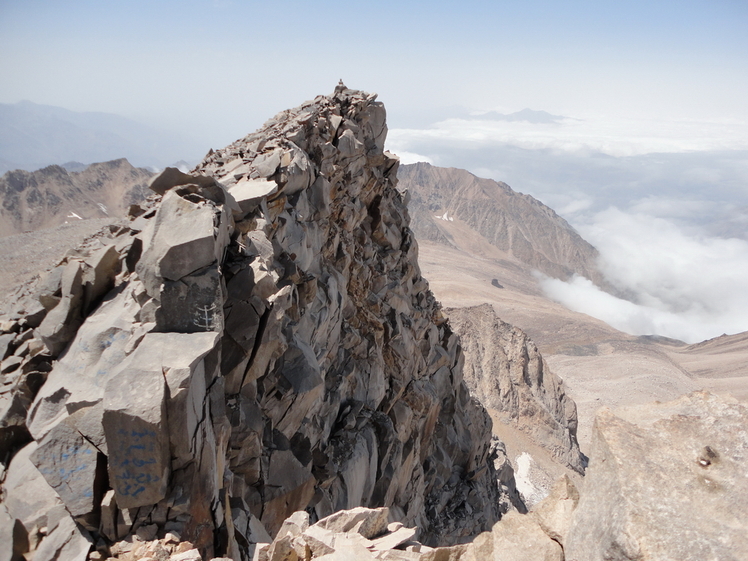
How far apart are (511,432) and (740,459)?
163ft

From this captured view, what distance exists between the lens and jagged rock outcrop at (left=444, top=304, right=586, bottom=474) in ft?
180

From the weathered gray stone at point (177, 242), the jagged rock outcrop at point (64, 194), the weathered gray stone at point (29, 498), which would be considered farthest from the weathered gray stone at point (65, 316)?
the jagged rock outcrop at point (64, 194)

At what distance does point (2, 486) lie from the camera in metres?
8.23

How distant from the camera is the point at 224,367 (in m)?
11.6

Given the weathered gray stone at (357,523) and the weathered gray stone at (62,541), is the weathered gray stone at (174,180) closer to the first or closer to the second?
the weathered gray stone at (62,541)

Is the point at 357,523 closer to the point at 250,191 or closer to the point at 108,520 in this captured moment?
the point at 108,520

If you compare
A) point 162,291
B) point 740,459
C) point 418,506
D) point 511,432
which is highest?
point 162,291

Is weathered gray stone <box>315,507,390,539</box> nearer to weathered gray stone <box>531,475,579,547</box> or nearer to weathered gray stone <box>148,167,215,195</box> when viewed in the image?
weathered gray stone <box>531,475,579,547</box>

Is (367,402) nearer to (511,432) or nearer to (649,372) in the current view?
(511,432)

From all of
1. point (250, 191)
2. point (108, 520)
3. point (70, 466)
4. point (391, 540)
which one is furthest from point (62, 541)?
point (250, 191)

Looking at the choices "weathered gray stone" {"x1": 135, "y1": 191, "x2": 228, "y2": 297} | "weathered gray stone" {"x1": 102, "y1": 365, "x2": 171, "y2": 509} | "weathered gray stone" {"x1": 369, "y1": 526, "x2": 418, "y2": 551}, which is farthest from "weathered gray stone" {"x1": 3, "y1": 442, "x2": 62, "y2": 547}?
"weathered gray stone" {"x1": 369, "y1": 526, "x2": 418, "y2": 551}

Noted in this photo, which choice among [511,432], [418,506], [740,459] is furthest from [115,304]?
[511,432]

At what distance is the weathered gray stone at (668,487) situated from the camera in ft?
19.8

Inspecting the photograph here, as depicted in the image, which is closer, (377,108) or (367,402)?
(367,402)
